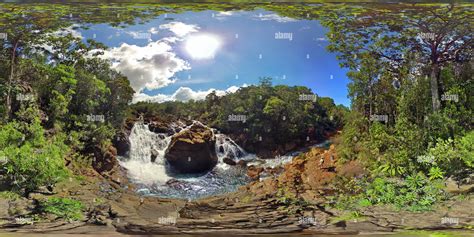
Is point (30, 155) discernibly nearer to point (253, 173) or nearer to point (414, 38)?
point (253, 173)

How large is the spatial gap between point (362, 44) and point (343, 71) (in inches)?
19.3

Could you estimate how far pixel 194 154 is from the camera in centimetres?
605

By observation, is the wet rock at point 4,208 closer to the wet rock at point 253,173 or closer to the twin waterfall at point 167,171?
the twin waterfall at point 167,171

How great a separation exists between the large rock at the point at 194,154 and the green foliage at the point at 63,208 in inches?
48.0

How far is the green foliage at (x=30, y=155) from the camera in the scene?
5973 mm

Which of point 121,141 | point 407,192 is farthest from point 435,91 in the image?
point 121,141

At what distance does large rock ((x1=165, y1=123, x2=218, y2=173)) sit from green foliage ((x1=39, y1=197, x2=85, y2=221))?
1220mm

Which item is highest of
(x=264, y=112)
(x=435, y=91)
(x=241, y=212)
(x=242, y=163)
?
(x=435, y=91)

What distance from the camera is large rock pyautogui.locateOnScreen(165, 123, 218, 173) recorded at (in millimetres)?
6000

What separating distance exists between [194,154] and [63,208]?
1687 mm

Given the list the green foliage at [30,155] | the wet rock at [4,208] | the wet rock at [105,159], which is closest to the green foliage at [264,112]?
the wet rock at [105,159]

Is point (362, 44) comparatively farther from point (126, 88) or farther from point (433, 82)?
point (126, 88)

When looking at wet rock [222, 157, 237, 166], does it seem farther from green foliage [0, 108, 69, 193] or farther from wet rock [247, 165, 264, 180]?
green foliage [0, 108, 69, 193]

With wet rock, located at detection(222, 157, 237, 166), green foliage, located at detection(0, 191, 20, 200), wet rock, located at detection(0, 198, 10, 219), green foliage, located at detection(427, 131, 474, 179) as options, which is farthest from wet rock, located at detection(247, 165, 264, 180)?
wet rock, located at detection(0, 198, 10, 219)
